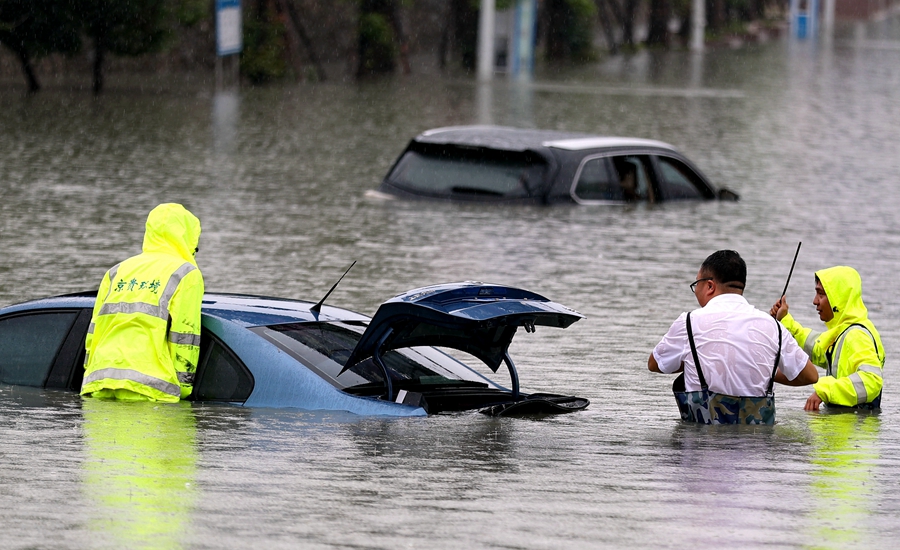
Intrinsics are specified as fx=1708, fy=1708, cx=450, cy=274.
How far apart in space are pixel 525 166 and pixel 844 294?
33.0 feet

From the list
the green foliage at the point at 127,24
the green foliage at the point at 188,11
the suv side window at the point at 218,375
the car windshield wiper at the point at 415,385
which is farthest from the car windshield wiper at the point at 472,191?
the green foliage at the point at 188,11

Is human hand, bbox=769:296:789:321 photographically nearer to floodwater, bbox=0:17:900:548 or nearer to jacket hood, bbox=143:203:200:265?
floodwater, bbox=0:17:900:548

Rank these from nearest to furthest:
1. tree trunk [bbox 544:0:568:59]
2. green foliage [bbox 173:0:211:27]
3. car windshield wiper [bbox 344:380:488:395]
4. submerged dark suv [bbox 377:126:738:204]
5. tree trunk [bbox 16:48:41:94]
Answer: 1. car windshield wiper [bbox 344:380:488:395]
2. submerged dark suv [bbox 377:126:738:204]
3. tree trunk [bbox 16:48:41:94]
4. green foliage [bbox 173:0:211:27]
5. tree trunk [bbox 544:0:568:59]

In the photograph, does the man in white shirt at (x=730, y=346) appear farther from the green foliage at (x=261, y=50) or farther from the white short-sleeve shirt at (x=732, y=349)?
the green foliage at (x=261, y=50)

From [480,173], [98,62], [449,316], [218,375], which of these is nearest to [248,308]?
[218,375]

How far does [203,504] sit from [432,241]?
1028 centimetres

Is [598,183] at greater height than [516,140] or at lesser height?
lesser

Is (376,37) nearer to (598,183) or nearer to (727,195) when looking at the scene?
(727,195)

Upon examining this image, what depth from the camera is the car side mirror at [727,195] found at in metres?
19.7

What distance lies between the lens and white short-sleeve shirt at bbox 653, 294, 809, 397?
7754 millimetres

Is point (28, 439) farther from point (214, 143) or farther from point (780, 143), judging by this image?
point (780, 143)

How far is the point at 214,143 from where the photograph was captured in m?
26.2

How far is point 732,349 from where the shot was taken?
7.75 m

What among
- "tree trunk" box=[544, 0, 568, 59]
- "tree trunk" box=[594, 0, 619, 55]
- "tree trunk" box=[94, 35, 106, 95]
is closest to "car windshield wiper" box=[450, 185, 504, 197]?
"tree trunk" box=[94, 35, 106, 95]
